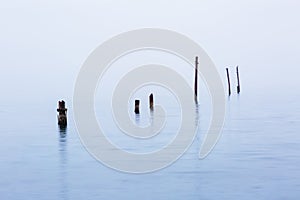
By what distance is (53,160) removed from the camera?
977 inches

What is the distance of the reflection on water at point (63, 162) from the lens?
17.6 m

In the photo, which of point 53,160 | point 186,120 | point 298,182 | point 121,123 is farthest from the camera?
point 186,120

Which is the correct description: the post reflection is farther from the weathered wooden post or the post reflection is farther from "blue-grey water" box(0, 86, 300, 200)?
the weathered wooden post

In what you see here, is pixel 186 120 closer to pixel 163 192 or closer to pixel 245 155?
pixel 245 155

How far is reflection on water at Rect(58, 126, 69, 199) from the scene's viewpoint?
57.7 feet

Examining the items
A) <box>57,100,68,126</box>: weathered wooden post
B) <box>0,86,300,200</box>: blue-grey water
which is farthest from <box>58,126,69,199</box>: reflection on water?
<box>57,100,68,126</box>: weathered wooden post

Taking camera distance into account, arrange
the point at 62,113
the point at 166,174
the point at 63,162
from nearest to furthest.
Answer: the point at 166,174
the point at 63,162
the point at 62,113

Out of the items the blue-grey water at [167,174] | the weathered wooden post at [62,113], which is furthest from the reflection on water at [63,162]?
the weathered wooden post at [62,113]

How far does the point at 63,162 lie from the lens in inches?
947

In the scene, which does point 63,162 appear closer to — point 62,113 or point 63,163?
point 63,163

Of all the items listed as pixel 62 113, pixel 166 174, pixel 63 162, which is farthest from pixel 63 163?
pixel 62 113

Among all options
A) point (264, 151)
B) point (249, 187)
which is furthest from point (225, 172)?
point (264, 151)

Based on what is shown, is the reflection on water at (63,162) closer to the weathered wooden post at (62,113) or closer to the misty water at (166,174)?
the misty water at (166,174)

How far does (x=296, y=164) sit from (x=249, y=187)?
5383 mm
